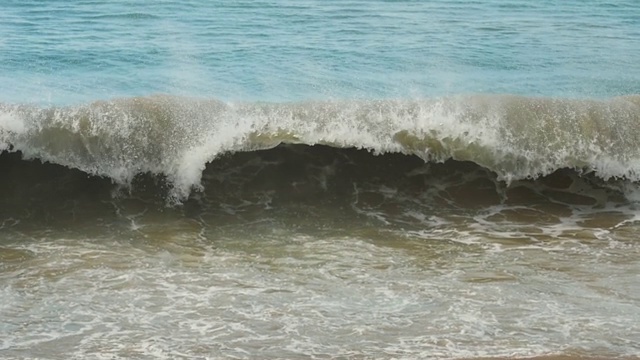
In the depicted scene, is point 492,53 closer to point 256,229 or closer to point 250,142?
point 250,142

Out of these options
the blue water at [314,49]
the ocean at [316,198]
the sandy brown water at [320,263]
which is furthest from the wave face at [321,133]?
the blue water at [314,49]

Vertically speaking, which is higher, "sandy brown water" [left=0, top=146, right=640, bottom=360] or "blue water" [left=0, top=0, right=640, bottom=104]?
"blue water" [left=0, top=0, right=640, bottom=104]

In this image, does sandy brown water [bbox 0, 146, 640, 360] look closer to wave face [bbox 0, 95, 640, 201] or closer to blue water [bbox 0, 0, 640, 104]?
wave face [bbox 0, 95, 640, 201]

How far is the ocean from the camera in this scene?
660 centimetres

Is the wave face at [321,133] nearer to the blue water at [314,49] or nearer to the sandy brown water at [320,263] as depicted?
the sandy brown water at [320,263]

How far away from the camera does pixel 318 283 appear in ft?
24.5

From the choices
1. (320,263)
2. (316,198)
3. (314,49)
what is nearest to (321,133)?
(316,198)

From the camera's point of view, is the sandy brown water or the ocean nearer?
the sandy brown water

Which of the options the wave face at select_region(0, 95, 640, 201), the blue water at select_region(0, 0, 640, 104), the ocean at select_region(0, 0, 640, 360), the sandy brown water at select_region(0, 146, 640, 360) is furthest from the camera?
the blue water at select_region(0, 0, 640, 104)

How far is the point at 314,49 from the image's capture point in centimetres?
1582

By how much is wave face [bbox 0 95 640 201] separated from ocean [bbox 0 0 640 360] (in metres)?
0.02

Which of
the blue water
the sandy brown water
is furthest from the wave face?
the blue water

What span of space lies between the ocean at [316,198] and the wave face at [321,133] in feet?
0.07

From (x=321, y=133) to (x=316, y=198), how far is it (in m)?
0.83
